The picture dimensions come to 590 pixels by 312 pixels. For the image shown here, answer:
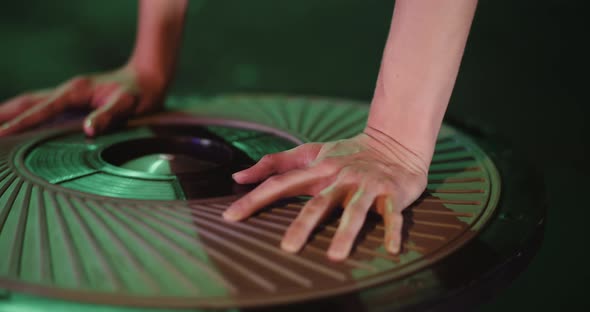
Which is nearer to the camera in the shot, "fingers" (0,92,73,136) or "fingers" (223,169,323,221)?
"fingers" (223,169,323,221)

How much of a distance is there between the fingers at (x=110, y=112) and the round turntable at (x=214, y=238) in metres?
0.03

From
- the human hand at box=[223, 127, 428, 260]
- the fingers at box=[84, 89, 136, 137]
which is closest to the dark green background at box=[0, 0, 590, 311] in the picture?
the fingers at box=[84, 89, 136, 137]

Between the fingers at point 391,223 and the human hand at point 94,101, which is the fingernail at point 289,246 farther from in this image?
the human hand at point 94,101

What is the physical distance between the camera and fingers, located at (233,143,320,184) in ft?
2.15

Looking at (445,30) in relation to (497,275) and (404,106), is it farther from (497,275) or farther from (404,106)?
(497,275)

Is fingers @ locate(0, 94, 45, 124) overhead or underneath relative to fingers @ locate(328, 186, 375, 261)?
underneath

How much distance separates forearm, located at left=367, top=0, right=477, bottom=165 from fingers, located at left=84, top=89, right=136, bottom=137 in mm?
503

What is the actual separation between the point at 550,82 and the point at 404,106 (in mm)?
753

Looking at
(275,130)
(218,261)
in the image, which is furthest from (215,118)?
(218,261)

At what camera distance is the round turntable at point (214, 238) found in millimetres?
456

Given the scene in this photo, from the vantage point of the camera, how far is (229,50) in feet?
4.75

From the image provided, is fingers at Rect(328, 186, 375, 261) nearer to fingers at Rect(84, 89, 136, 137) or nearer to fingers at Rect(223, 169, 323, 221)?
fingers at Rect(223, 169, 323, 221)

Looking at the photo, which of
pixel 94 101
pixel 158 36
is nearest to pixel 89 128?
pixel 94 101

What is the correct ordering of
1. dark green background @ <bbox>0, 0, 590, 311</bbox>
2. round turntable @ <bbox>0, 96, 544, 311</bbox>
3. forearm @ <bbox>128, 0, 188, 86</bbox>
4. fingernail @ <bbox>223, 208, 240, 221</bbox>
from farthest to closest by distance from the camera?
dark green background @ <bbox>0, 0, 590, 311</bbox>
forearm @ <bbox>128, 0, 188, 86</bbox>
fingernail @ <bbox>223, 208, 240, 221</bbox>
round turntable @ <bbox>0, 96, 544, 311</bbox>
